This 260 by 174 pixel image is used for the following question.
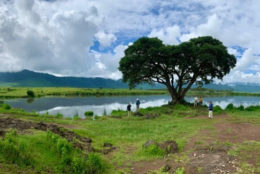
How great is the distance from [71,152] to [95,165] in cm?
144

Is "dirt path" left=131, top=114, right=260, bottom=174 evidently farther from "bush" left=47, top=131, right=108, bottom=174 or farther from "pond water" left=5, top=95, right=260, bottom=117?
"pond water" left=5, top=95, right=260, bottom=117

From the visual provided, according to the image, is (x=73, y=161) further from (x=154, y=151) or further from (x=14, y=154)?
(x=154, y=151)

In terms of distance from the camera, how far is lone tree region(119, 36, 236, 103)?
111 ft

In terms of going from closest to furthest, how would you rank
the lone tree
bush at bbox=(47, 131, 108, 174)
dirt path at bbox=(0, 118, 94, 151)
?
bush at bbox=(47, 131, 108, 174) → dirt path at bbox=(0, 118, 94, 151) → the lone tree

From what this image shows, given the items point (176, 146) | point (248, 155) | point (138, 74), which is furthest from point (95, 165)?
point (138, 74)

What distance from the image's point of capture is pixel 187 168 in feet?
26.4

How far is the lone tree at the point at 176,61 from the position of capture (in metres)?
33.9

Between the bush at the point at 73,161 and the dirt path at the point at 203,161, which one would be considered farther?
the bush at the point at 73,161

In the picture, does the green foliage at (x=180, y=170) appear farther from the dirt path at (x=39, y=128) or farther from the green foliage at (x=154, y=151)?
the dirt path at (x=39, y=128)

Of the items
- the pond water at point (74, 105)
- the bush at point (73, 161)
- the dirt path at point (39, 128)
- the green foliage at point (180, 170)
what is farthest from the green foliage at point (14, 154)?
the pond water at point (74, 105)

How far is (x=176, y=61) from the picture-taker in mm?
35125

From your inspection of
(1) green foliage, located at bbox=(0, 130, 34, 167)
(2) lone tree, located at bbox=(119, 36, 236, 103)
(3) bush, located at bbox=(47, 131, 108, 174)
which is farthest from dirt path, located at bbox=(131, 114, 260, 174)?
(2) lone tree, located at bbox=(119, 36, 236, 103)

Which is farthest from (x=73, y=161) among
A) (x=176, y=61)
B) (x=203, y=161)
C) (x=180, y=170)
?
(x=176, y=61)

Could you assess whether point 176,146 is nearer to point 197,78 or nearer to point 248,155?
point 248,155
